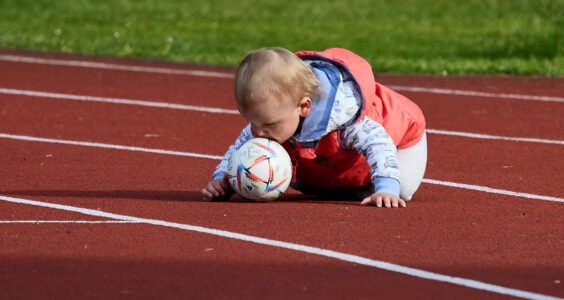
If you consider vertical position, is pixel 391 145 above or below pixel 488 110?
above

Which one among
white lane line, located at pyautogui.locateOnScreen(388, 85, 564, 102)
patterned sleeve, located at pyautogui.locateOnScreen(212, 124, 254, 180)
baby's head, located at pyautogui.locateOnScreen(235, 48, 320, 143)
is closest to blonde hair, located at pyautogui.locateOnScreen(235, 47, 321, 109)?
baby's head, located at pyautogui.locateOnScreen(235, 48, 320, 143)

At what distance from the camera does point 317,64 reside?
6285 mm

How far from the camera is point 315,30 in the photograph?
59.1 feet

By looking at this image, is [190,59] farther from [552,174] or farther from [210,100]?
[552,174]

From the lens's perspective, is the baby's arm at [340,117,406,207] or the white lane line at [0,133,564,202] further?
the white lane line at [0,133,564,202]

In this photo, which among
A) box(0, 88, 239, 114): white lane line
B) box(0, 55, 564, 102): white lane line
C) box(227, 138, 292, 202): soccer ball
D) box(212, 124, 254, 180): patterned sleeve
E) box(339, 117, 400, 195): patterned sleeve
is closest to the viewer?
box(339, 117, 400, 195): patterned sleeve

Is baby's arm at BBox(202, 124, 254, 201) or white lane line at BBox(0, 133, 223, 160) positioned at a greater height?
baby's arm at BBox(202, 124, 254, 201)

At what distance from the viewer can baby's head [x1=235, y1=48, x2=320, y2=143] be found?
5770 millimetres

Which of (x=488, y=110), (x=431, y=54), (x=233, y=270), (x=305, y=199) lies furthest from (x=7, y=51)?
(x=233, y=270)

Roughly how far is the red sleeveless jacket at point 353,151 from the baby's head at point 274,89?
29 centimetres

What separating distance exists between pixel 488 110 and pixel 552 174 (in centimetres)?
326

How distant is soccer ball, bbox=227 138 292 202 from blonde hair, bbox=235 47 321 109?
16.2 inches

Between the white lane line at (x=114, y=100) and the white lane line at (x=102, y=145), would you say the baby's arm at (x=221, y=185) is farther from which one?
the white lane line at (x=114, y=100)

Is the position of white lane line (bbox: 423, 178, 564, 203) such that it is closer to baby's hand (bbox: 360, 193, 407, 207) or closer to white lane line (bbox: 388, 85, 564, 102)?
baby's hand (bbox: 360, 193, 407, 207)
